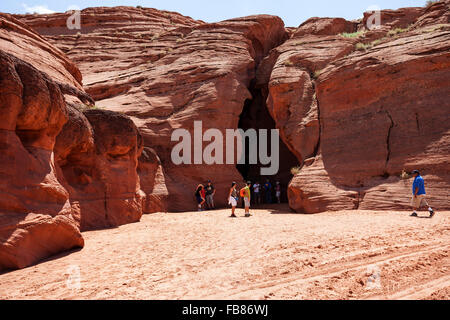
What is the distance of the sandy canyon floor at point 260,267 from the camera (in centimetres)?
407

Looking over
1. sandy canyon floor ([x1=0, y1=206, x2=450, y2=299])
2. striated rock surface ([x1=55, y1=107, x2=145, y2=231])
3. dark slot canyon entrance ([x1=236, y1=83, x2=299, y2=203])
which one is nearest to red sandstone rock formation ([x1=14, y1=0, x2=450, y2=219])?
dark slot canyon entrance ([x1=236, y1=83, x2=299, y2=203])

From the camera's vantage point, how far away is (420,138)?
1099 centimetres

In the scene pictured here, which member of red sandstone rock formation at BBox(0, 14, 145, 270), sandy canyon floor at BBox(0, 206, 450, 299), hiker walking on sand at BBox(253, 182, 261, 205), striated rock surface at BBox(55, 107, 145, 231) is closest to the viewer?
sandy canyon floor at BBox(0, 206, 450, 299)

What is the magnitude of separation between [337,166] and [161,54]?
13.5 m

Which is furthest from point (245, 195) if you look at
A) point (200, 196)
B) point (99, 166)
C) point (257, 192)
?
point (257, 192)

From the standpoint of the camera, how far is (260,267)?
4945 millimetres

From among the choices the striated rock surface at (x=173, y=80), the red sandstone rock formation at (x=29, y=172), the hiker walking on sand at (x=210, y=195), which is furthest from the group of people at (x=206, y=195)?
the red sandstone rock formation at (x=29, y=172)

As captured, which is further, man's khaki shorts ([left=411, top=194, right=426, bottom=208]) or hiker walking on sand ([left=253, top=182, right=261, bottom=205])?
hiker walking on sand ([left=253, top=182, right=261, bottom=205])

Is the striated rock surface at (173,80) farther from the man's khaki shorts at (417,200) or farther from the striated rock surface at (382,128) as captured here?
the man's khaki shorts at (417,200)

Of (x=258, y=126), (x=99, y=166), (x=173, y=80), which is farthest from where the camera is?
Answer: (x=258, y=126)

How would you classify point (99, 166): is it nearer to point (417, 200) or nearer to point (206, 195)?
point (206, 195)

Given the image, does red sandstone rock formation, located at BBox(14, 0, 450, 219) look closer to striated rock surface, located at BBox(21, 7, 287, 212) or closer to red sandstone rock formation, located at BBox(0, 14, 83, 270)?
striated rock surface, located at BBox(21, 7, 287, 212)

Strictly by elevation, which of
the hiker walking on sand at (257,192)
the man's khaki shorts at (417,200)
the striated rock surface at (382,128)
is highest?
the striated rock surface at (382,128)

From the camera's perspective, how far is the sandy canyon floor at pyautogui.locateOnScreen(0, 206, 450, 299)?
4.07m
